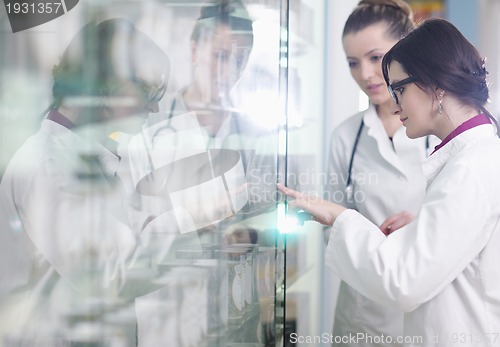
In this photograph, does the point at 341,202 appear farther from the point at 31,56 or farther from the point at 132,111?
the point at 31,56

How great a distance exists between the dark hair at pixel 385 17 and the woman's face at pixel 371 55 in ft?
0.06

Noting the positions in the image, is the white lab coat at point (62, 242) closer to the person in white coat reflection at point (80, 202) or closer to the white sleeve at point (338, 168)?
the person in white coat reflection at point (80, 202)

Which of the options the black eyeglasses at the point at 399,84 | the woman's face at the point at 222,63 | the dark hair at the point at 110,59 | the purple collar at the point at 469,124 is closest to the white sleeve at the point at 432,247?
the purple collar at the point at 469,124

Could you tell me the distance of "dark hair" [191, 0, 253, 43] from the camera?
1.39 metres

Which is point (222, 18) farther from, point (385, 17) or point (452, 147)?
point (385, 17)

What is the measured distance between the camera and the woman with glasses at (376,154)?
6.36 feet

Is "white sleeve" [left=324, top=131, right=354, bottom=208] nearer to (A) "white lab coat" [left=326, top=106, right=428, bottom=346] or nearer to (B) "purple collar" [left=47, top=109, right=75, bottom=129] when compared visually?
(A) "white lab coat" [left=326, top=106, right=428, bottom=346]

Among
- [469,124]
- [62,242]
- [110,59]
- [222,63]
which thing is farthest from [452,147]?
[62,242]

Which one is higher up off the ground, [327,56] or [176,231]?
[327,56]

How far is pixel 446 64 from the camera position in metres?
1.33

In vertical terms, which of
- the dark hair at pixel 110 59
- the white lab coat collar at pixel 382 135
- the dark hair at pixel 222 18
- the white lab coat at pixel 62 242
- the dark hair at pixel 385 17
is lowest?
the white lab coat at pixel 62 242

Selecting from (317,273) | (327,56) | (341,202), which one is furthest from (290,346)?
(327,56)

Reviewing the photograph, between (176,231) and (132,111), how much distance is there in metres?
0.27

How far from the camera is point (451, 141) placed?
132cm
